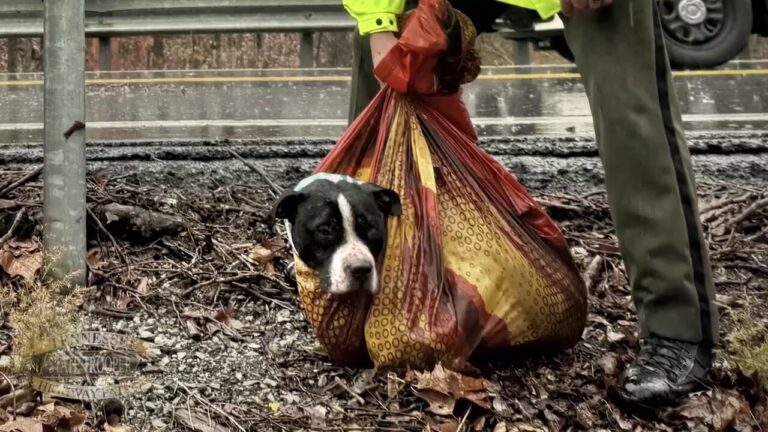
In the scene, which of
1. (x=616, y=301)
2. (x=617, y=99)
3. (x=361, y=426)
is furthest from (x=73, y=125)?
(x=616, y=301)

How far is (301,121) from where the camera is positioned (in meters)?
7.68

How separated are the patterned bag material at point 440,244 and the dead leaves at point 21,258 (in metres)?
1.01

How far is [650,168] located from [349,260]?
0.87m

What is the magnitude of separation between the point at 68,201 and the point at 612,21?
66.4 inches

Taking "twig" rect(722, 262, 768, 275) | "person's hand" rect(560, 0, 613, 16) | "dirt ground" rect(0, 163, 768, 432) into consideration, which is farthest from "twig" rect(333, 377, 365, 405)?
"twig" rect(722, 262, 768, 275)

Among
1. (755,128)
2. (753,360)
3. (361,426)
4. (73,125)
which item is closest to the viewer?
(361,426)

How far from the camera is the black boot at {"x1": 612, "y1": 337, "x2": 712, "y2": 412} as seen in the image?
9.27 feet

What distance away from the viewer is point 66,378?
2.70 meters

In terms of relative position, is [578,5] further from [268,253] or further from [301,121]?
[301,121]

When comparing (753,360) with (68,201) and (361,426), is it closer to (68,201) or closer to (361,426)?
(361,426)

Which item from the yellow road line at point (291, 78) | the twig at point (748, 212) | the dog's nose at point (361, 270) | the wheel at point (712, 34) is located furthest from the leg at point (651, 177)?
the yellow road line at point (291, 78)

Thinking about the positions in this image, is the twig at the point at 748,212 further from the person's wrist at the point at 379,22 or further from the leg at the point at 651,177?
the person's wrist at the point at 379,22

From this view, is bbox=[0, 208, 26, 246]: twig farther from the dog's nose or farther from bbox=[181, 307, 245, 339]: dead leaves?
the dog's nose

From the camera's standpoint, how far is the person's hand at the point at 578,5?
2875 mm
